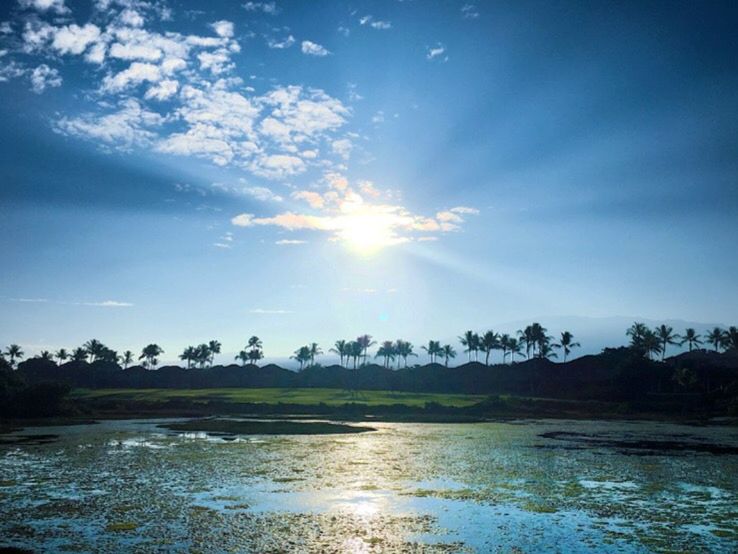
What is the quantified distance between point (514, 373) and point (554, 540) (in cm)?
11140

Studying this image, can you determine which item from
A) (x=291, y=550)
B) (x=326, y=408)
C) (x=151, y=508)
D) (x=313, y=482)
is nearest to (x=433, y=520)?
(x=291, y=550)

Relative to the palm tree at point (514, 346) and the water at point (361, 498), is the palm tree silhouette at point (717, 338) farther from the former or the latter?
the water at point (361, 498)

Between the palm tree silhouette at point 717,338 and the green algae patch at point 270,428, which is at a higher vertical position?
the palm tree silhouette at point 717,338

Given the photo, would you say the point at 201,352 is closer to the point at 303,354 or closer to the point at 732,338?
the point at 303,354

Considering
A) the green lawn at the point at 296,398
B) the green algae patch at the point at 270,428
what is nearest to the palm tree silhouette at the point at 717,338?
the green lawn at the point at 296,398

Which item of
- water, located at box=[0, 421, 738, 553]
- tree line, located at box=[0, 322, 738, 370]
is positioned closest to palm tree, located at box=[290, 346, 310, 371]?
tree line, located at box=[0, 322, 738, 370]

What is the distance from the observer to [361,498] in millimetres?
23125

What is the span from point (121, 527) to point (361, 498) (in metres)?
9.50

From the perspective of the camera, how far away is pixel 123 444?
3994 cm

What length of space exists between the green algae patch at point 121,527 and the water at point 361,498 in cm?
3

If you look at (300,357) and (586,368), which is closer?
(586,368)

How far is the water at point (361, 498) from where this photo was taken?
1712 centimetres

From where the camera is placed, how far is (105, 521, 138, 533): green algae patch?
17844mm

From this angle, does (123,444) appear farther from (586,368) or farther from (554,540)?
(586,368)
